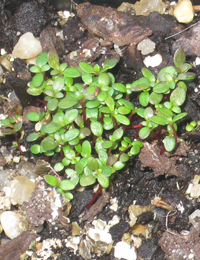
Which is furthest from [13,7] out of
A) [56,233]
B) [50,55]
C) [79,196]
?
[56,233]

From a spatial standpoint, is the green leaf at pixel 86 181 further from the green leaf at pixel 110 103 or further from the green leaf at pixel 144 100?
the green leaf at pixel 144 100

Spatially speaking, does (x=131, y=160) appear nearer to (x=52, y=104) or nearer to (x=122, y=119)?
(x=122, y=119)

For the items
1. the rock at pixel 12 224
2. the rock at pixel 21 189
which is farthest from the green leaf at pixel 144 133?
the rock at pixel 12 224

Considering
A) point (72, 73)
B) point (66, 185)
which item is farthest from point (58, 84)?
point (66, 185)

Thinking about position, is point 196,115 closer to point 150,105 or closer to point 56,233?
point 150,105

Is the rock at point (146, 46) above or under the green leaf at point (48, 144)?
above

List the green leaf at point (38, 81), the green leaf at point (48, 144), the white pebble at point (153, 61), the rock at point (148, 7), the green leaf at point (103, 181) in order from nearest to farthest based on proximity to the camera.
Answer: the green leaf at point (103, 181), the green leaf at point (48, 144), the green leaf at point (38, 81), the white pebble at point (153, 61), the rock at point (148, 7)
